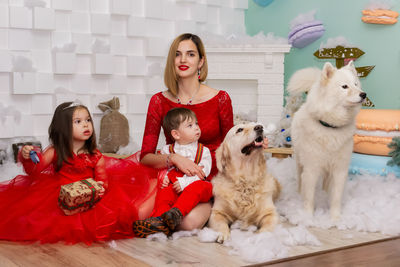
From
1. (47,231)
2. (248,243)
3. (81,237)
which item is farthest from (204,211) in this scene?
(47,231)

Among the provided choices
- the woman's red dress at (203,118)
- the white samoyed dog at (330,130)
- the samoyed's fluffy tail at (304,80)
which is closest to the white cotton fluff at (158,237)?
the woman's red dress at (203,118)

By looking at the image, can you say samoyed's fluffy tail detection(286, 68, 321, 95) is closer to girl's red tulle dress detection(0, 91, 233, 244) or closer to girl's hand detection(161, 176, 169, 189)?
girl's red tulle dress detection(0, 91, 233, 244)

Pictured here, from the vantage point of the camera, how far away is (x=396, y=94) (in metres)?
3.56

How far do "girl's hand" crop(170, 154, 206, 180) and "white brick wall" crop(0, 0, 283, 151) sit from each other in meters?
2.06

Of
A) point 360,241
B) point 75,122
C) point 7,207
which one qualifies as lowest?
point 360,241

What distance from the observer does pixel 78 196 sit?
1.87 m

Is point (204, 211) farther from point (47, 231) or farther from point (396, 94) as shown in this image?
point (396, 94)

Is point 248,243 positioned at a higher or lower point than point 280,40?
lower

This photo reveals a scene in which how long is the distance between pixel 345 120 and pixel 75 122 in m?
1.32

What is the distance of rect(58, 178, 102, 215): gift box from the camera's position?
1859 mm

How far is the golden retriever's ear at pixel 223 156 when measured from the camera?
204 cm

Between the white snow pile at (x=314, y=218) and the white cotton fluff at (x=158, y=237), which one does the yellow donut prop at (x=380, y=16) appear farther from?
the white cotton fluff at (x=158, y=237)

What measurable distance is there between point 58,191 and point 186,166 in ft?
1.99

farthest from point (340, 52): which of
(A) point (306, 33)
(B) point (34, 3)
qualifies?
(B) point (34, 3)
